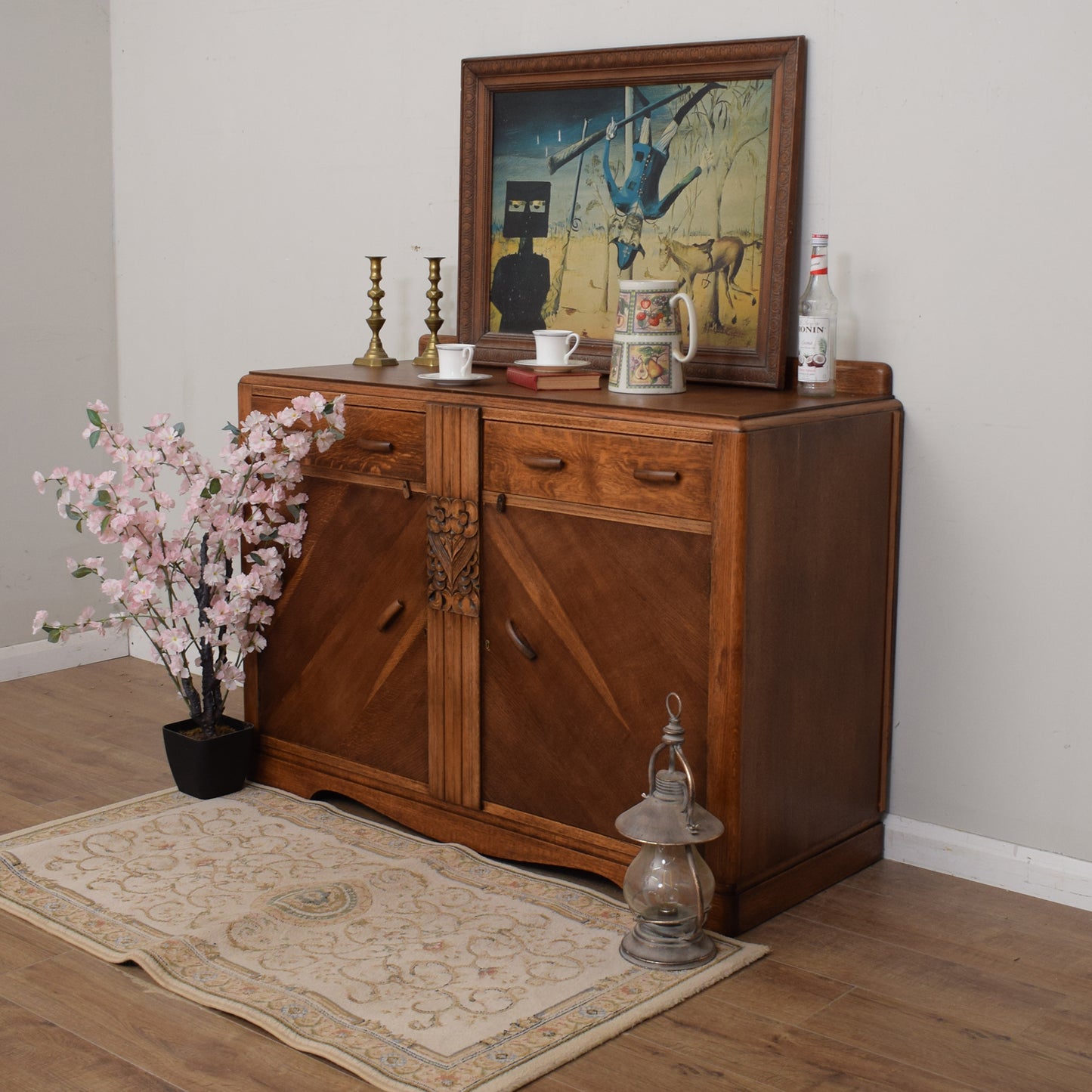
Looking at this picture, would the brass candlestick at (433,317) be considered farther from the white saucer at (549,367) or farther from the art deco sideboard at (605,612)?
the white saucer at (549,367)

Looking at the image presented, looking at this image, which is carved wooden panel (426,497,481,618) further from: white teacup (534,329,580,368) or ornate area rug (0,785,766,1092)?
ornate area rug (0,785,766,1092)

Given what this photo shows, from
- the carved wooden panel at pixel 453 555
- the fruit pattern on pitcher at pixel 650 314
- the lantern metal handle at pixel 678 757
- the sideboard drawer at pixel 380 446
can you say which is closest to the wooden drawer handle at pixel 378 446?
the sideboard drawer at pixel 380 446

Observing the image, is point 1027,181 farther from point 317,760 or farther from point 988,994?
point 317,760

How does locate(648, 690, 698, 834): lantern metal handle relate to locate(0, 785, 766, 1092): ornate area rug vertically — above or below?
above

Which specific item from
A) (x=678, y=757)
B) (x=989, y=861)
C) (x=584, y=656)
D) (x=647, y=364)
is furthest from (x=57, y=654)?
(x=989, y=861)

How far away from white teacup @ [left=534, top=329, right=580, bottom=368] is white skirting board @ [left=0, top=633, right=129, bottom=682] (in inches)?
68.4

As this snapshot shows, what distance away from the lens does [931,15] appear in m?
2.43

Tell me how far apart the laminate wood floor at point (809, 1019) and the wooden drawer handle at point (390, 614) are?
2.64 ft

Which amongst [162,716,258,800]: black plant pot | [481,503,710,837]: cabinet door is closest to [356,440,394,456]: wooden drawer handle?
[481,503,710,837]: cabinet door

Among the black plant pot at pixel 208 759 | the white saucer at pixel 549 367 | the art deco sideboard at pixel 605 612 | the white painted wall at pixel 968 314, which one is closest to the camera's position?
the art deco sideboard at pixel 605 612

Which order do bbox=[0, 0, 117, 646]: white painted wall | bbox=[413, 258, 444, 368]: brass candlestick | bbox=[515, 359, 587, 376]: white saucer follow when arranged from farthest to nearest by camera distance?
bbox=[0, 0, 117, 646]: white painted wall
bbox=[413, 258, 444, 368]: brass candlestick
bbox=[515, 359, 587, 376]: white saucer

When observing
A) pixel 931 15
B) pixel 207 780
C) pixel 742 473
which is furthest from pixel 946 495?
pixel 207 780

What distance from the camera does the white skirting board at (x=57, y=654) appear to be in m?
3.79

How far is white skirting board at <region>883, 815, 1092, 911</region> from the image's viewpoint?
2469mm
